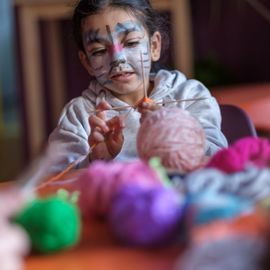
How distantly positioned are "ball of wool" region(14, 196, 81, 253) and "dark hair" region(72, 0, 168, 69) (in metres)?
0.62

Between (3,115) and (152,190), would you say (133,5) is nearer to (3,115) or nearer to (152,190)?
(152,190)

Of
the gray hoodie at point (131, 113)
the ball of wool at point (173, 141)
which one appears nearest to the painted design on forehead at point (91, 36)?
the gray hoodie at point (131, 113)

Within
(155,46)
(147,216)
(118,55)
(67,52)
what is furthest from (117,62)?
(67,52)

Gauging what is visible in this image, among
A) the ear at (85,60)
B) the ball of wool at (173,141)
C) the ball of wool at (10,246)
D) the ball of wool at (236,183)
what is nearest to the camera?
the ball of wool at (10,246)

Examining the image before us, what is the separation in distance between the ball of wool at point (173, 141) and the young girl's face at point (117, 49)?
1.01 feet

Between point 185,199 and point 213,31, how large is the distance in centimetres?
255

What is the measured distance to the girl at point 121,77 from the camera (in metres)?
1.13

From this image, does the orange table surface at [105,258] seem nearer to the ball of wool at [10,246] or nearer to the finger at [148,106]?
the ball of wool at [10,246]

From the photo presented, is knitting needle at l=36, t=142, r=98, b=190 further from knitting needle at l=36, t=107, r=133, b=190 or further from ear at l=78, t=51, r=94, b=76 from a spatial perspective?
ear at l=78, t=51, r=94, b=76

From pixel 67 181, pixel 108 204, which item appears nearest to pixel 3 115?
pixel 67 181

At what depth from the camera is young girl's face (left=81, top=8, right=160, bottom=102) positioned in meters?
1.13

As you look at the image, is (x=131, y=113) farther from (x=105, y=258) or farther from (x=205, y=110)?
(x=105, y=258)

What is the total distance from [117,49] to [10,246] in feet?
2.18

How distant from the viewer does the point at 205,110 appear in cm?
117
